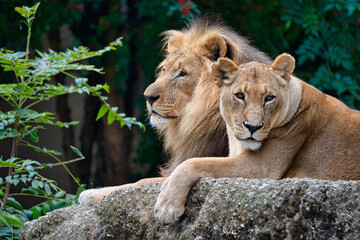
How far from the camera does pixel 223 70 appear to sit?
309 cm

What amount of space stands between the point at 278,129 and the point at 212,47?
38.1 inches

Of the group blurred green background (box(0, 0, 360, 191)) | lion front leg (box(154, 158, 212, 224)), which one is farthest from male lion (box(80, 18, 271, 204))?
blurred green background (box(0, 0, 360, 191))

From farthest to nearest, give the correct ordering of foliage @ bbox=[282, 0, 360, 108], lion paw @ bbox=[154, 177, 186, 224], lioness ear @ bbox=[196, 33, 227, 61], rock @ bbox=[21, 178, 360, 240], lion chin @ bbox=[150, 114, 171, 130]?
foliage @ bbox=[282, 0, 360, 108] → lion chin @ bbox=[150, 114, 171, 130] → lioness ear @ bbox=[196, 33, 227, 61] → lion paw @ bbox=[154, 177, 186, 224] → rock @ bbox=[21, 178, 360, 240]

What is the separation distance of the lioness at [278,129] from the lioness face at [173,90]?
77cm

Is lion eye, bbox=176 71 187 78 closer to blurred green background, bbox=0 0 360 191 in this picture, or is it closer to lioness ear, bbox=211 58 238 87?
lioness ear, bbox=211 58 238 87

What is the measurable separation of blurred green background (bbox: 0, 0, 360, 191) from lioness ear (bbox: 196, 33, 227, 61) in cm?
259

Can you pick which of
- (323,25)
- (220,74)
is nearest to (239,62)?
(220,74)

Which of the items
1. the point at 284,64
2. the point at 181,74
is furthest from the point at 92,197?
the point at 284,64

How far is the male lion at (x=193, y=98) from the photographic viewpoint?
379cm

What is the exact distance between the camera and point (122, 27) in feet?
25.4

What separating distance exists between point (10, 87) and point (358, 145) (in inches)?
75.7

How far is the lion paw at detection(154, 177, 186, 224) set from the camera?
8.68 feet

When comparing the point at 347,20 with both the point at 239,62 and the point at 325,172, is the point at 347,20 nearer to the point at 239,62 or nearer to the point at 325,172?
the point at 239,62

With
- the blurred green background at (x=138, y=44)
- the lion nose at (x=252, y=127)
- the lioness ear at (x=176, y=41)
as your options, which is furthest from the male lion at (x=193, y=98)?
the blurred green background at (x=138, y=44)
